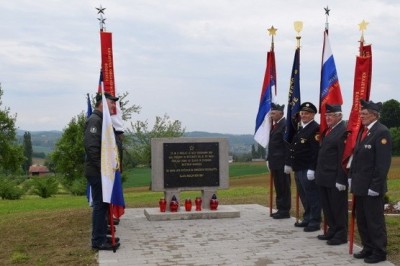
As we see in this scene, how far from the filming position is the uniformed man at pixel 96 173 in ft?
22.2

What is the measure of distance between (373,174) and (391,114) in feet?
177

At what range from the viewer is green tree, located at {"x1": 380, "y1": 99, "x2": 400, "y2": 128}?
55.3m

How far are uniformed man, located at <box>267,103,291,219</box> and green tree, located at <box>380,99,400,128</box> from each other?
1943 inches

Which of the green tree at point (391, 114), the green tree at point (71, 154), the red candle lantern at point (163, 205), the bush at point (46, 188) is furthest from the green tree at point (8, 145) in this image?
the green tree at point (391, 114)

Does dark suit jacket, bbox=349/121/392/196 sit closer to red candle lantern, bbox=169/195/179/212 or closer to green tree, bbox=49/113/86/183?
red candle lantern, bbox=169/195/179/212

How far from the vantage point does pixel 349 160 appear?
6559 mm

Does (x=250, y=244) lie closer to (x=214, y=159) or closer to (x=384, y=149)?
Answer: (x=384, y=149)

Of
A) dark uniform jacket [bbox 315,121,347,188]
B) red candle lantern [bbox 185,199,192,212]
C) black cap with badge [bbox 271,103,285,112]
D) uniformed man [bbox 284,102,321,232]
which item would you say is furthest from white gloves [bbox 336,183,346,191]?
red candle lantern [bbox 185,199,192,212]

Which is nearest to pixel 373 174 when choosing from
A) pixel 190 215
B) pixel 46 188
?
pixel 190 215

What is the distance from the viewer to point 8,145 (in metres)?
31.4

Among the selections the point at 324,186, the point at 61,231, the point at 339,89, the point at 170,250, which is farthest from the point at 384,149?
the point at 61,231

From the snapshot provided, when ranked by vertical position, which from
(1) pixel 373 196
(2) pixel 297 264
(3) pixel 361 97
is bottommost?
(2) pixel 297 264

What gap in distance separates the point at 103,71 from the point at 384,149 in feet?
16.2

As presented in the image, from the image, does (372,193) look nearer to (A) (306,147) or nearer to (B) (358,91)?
(B) (358,91)
